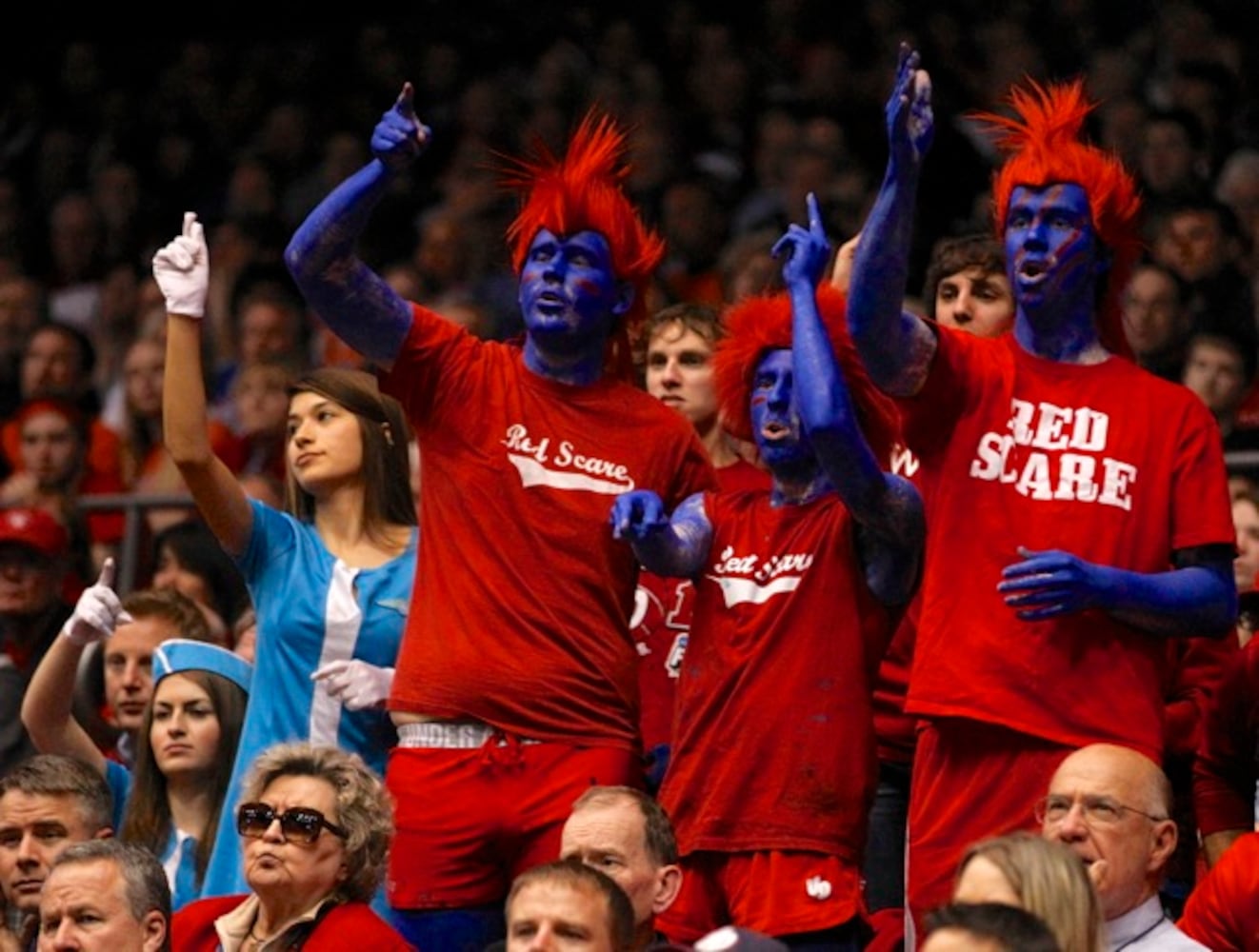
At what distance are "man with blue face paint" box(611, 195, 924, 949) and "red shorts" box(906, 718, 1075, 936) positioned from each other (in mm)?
231

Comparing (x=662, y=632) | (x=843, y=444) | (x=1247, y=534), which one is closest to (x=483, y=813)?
(x=662, y=632)

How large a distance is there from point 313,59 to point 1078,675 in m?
7.92

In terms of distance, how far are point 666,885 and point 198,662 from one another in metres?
1.94

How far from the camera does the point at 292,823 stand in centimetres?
601

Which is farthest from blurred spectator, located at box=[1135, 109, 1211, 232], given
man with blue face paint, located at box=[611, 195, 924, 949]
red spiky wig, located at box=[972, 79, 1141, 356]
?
man with blue face paint, located at box=[611, 195, 924, 949]

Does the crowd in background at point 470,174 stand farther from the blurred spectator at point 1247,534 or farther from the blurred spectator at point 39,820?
the blurred spectator at point 39,820

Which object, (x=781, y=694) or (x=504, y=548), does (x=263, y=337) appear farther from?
(x=781, y=694)

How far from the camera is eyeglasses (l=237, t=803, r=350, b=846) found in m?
6.01

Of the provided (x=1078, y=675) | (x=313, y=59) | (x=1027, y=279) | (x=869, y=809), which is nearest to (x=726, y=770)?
(x=869, y=809)

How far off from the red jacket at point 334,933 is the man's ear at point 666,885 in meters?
0.51

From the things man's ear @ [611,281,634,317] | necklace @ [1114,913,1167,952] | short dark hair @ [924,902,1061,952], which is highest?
Answer: man's ear @ [611,281,634,317]

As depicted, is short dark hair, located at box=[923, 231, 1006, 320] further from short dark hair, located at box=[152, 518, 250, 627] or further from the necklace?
short dark hair, located at box=[152, 518, 250, 627]

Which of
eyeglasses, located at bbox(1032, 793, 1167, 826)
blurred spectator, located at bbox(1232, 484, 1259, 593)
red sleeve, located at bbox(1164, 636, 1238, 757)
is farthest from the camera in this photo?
blurred spectator, located at bbox(1232, 484, 1259, 593)

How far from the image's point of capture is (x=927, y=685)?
560 centimetres
